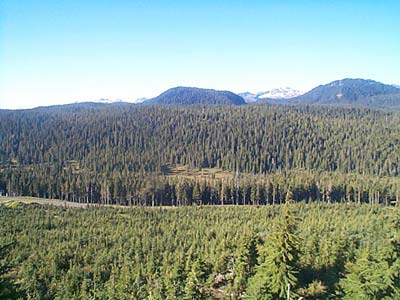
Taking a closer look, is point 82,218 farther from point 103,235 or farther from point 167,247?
point 167,247

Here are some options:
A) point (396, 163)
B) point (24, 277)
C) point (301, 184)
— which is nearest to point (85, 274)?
point (24, 277)

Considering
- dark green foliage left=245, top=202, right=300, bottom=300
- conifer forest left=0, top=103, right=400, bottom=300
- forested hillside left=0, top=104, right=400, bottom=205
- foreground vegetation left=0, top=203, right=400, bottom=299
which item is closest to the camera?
dark green foliage left=245, top=202, right=300, bottom=300

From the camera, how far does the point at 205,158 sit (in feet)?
472

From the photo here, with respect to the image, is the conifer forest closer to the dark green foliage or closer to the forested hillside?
the dark green foliage

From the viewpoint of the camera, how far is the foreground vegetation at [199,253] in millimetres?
24500

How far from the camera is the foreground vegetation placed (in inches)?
965

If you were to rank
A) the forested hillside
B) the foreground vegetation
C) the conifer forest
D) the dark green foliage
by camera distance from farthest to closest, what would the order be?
Result: 1. the forested hillside
2. the conifer forest
3. the foreground vegetation
4. the dark green foliage

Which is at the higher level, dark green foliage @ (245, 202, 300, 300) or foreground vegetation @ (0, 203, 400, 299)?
dark green foliage @ (245, 202, 300, 300)

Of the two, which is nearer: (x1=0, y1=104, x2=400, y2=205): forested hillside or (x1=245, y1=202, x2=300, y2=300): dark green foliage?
(x1=245, y1=202, x2=300, y2=300): dark green foliage

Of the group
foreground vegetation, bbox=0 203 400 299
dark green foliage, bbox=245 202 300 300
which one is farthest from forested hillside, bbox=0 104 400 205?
dark green foliage, bbox=245 202 300 300

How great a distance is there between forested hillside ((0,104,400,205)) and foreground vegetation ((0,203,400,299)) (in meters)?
15.2

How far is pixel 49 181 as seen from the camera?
101 metres

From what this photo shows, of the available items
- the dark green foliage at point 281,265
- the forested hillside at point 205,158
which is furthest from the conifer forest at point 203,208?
the forested hillside at point 205,158

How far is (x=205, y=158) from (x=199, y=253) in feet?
332
